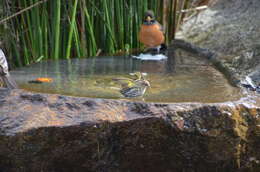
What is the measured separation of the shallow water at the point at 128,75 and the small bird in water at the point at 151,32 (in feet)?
0.82

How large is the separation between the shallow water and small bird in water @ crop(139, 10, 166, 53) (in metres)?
0.25

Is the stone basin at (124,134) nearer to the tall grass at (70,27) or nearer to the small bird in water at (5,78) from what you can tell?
the small bird in water at (5,78)

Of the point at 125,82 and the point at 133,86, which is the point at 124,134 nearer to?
the point at 133,86

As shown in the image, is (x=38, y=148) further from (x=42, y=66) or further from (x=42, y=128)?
(x=42, y=66)

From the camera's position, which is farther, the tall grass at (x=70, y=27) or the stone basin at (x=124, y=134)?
the tall grass at (x=70, y=27)

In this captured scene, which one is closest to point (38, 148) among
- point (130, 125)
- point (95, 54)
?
point (130, 125)

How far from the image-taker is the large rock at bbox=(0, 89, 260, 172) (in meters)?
2.04

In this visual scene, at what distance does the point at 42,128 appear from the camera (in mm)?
2008

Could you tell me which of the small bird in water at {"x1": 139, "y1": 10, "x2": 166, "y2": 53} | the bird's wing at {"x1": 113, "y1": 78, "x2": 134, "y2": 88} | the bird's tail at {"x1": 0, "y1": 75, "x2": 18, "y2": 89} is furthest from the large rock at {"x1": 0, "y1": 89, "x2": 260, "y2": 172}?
the small bird in water at {"x1": 139, "y1": 10, "x2": 166, "y2": 53}

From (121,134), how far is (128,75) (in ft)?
2.82

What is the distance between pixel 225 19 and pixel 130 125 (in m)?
2.79

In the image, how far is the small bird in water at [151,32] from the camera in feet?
12.5

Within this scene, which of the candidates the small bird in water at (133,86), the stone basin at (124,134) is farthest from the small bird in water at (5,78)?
the small bird in water at (133,86)

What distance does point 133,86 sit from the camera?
96.1 inches
